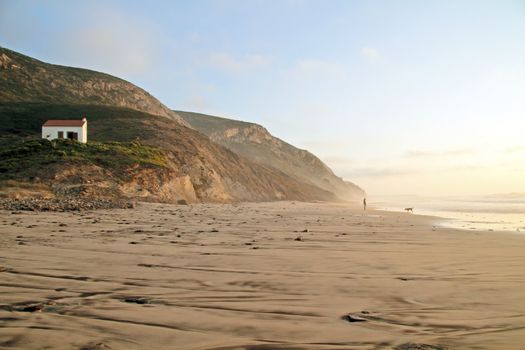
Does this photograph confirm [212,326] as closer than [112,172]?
Yes

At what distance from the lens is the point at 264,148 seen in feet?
388

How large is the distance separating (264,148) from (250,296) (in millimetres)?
114810

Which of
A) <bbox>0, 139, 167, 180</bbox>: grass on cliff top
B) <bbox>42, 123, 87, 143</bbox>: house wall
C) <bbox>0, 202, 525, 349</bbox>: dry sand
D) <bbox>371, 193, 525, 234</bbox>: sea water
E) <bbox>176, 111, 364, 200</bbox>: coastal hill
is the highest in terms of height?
<bbox>176, 111, 364, 200</bbox>: coastal hill

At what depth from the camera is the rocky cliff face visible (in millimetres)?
65375

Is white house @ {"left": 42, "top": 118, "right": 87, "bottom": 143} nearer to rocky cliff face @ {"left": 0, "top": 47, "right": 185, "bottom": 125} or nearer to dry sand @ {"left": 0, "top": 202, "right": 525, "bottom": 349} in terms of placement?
rocky cliff face @ {"left": 0, "top": 47, "right": 185, "bottom": 125}

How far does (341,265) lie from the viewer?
5641mm

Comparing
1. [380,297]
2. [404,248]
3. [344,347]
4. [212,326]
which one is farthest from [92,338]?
[404,248]

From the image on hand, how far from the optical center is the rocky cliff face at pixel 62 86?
65.4 meters

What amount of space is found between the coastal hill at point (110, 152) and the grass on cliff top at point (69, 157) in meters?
0.07

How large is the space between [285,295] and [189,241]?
4297 mm

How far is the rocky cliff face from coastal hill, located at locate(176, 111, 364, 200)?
27465 mm

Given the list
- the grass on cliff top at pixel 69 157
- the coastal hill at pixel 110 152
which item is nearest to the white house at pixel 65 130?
the coastal hill at pixel 110 152

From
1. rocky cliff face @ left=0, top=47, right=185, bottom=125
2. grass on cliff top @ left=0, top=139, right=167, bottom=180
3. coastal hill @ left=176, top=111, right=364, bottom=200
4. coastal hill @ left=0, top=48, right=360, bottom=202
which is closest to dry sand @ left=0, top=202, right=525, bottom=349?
coastal hill @ left=0, top=48, right=360, bottom=202

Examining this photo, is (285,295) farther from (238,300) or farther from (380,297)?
(380,297)
